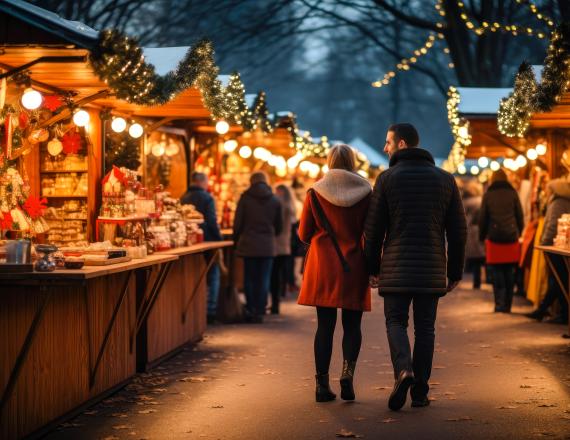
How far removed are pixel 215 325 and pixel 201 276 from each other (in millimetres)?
2340

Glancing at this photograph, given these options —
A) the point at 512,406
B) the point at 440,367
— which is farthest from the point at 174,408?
the point at 440,367

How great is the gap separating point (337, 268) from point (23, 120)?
137 inches

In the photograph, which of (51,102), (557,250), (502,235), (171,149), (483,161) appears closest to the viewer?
(51,102)

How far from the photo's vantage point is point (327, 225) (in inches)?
369

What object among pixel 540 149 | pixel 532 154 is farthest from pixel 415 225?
pixel 540 149

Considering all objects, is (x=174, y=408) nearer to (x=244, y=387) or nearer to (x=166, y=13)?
(x=244, y=387)

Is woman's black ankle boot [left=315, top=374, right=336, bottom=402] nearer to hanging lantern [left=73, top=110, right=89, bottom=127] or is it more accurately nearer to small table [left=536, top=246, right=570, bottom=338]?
hanging lantern [left=73, top=110, right=89, bottom=127]

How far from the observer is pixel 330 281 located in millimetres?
9320

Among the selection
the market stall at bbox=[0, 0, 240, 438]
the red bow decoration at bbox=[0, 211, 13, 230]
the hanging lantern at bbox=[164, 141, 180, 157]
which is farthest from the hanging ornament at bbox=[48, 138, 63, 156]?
the hanging lantern at bbox=[164, 141, 180, 157]

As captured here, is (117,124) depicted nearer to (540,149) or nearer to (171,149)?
(171,149)

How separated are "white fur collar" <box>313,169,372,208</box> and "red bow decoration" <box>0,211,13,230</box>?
283cm

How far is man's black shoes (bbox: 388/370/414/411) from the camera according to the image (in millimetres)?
8656

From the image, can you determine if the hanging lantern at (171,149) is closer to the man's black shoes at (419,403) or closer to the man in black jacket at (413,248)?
the man in black jacket at (413,248)

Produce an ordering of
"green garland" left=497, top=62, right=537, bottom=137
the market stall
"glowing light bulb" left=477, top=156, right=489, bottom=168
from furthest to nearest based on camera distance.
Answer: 1. "glowing light bulb" left=477, top=156, right=489, bottom=168
2. "green garland" left=497, top=62, right=537, bottom=137
3. the market stall
